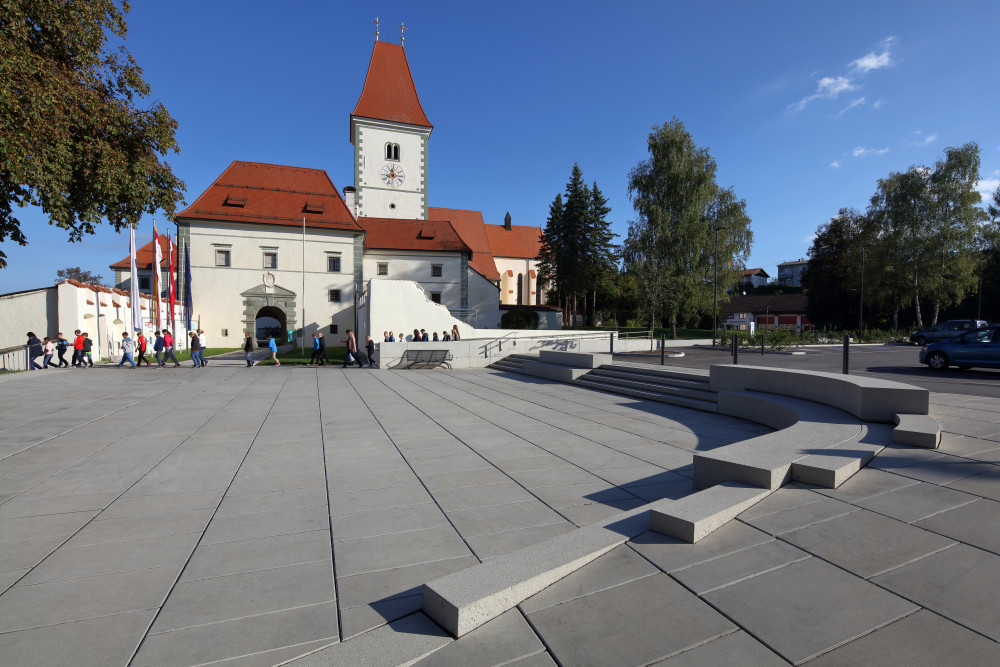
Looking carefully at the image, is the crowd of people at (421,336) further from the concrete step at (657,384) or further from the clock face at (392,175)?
the clock face at (392,175)

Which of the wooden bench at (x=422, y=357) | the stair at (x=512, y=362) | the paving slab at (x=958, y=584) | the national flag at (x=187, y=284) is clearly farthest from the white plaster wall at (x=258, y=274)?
the paving slab at (x=958, y=584)

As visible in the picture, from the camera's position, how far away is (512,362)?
65.1 ft

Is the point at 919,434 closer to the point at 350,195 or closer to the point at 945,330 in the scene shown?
the point at 945,330

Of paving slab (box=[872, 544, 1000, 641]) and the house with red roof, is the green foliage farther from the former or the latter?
paving slab (box=[872, 544, 1000, 641])

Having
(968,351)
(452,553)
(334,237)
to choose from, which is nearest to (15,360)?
(334,237)

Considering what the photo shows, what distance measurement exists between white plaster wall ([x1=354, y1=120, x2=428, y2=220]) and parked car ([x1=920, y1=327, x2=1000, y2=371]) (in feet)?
132

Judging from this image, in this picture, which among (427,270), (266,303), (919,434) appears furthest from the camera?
(427,270)

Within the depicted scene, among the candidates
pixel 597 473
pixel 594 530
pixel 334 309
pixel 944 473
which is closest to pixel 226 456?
pixel 597 473

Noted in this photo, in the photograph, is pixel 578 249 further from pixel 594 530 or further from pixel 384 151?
pixel 594 530

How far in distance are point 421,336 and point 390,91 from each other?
116ft

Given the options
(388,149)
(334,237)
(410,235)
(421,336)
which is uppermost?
(388,149)

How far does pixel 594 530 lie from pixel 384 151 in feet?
158

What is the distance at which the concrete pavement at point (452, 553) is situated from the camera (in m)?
2.27

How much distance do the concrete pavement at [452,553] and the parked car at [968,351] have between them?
31.7 feet
